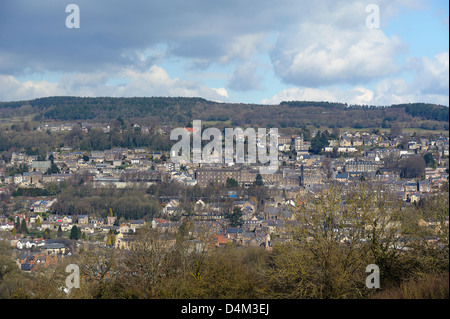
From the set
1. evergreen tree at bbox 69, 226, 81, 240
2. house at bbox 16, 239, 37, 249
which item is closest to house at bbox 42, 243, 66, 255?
house at bbox 16, 239, 37, 249

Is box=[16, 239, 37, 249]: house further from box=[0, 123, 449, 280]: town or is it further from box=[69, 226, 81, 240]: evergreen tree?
box=[69, 226, 81, 240]: evergreen tree

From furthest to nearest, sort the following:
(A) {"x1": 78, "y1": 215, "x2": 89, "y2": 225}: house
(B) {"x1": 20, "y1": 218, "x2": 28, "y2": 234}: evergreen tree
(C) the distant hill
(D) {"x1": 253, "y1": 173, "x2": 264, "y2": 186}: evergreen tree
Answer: (C) the distant hill → (D) {"x1": 253, "y1": 173, "x2": 264, "y2": 186}: evergreen tree → (A) {"x1": 78, "y1": 215, "x2": 89, "y2": 225}: house → (B) {"x1": 20, "y1": 218, "x2": 28, "y2": 234}: evergreen tree

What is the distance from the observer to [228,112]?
2958 inches

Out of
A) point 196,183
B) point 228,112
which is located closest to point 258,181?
point 196,183

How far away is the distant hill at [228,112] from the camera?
69812 mm

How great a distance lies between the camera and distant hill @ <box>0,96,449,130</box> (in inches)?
2749

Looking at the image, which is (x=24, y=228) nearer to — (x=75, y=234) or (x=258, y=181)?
(x=75, y=234)

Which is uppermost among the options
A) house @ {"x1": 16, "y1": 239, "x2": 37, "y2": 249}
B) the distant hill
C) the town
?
the distant hill

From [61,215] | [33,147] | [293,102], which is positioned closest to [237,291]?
[61,215]

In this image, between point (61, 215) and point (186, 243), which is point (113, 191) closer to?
point (61, 215)

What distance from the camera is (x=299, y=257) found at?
29.1 feet

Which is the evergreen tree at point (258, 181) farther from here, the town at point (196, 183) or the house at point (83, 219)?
the house at point (83, 219)

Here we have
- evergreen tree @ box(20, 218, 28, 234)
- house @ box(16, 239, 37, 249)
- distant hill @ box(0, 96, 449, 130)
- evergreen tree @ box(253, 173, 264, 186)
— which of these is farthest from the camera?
distant hill @ box(0, 96, 449, 130)

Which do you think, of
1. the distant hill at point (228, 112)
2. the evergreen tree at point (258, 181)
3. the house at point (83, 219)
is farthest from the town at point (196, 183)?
the distant hill at point (228, 112)
